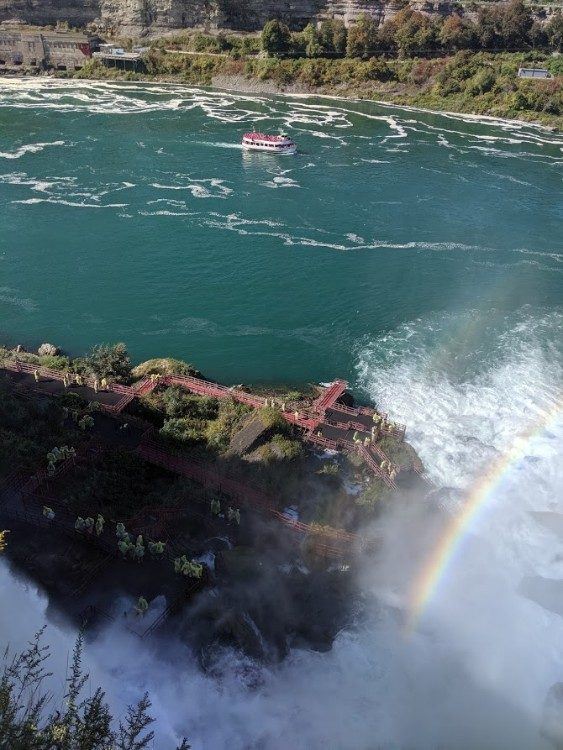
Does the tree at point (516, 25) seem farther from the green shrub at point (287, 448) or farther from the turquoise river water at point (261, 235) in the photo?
the green shrub at point (287, 448)

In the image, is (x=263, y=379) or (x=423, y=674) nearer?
(x=423, y=674)

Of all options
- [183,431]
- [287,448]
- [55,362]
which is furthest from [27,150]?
[287,448]

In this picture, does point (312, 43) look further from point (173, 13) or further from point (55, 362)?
point (55, 362)

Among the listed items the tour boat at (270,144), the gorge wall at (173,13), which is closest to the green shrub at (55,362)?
the tour boat at (270,144)

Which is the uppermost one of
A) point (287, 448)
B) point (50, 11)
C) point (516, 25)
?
point (50, 11)

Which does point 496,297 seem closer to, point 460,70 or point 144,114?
point 144,114

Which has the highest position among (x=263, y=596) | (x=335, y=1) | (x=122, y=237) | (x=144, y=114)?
(x=335, y=1)

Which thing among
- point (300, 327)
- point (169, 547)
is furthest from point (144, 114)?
point (169, 547)

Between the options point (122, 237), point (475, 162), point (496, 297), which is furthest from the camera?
point (475, 162)
